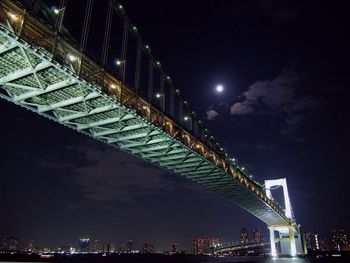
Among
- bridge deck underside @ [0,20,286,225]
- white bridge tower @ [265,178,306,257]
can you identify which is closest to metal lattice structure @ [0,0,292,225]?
bridge deck underside @ [0,20,286,225]

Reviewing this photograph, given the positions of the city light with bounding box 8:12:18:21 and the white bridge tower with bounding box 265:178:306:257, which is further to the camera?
the white bridge tower with bounding box 265:178:306:257

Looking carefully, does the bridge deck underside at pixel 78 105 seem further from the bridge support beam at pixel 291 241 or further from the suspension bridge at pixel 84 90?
the bridge support beam at pixel 291 241

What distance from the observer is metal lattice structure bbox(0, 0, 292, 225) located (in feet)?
48.6

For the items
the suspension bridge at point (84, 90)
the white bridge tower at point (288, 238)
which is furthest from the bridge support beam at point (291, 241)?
the suspension bridge at point (84, 90)

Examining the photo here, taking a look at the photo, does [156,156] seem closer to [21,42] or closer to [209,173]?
[209,173]

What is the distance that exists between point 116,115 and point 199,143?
1277 centimetres

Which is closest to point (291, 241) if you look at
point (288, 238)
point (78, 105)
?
point (288, 238)

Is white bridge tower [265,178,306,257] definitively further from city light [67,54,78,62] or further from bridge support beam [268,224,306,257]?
city light [67,54,78,62]

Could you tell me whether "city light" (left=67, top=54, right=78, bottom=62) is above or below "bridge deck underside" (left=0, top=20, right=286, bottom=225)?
above

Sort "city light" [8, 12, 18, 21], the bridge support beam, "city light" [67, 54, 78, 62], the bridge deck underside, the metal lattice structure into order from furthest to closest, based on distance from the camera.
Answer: the bridge support beam, "city light" [67, 54, 78, 62], the bridge deck underside, the metal lattice structure, "city light" [8, 12, 18, 21]

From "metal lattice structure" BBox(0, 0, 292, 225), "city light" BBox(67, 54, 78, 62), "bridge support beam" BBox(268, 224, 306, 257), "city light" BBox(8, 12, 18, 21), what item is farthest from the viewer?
"bridge support beam" BBox(268, 224, 306, 257)

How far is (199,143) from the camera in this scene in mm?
33406

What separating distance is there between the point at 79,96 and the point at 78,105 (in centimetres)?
192

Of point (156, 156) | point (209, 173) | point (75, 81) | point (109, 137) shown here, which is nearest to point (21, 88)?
point (75, 81)
